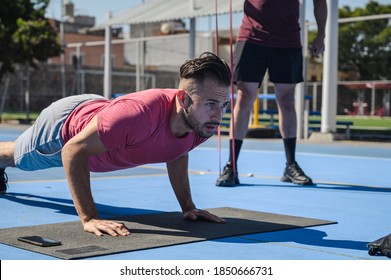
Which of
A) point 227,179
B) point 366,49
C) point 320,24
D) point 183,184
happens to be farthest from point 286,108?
point 366,49

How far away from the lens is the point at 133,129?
3.03 m

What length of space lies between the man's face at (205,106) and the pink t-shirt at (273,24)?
102 inches

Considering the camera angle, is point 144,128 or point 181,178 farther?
point 181,178

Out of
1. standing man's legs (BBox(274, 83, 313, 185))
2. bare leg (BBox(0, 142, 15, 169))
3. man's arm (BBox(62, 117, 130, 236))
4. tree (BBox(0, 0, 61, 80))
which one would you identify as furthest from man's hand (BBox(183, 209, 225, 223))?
tree (BBox(0, 0, 61, 80))

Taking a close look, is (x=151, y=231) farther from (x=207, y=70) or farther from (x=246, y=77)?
(x=246, y=77)

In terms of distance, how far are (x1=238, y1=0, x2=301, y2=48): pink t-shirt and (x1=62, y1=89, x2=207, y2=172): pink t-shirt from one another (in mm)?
2298

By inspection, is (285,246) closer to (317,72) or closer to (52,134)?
(52,134)

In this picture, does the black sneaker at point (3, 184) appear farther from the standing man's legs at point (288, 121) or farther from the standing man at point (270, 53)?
the standing man's legs at point (288, 121)

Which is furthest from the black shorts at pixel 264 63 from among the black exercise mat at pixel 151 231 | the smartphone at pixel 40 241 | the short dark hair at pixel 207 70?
the smartphone at pixel 40 241

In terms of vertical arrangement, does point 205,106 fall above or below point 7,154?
above

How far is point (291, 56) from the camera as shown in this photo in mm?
5660

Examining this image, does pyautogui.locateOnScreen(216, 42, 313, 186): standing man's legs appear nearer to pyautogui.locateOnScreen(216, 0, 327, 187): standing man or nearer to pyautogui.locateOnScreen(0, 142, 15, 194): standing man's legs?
pyautogui.locateOnScreen(216, 0, 327, 187): standing man

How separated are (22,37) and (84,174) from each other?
1625cm

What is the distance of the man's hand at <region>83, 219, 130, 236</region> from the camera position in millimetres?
3139
